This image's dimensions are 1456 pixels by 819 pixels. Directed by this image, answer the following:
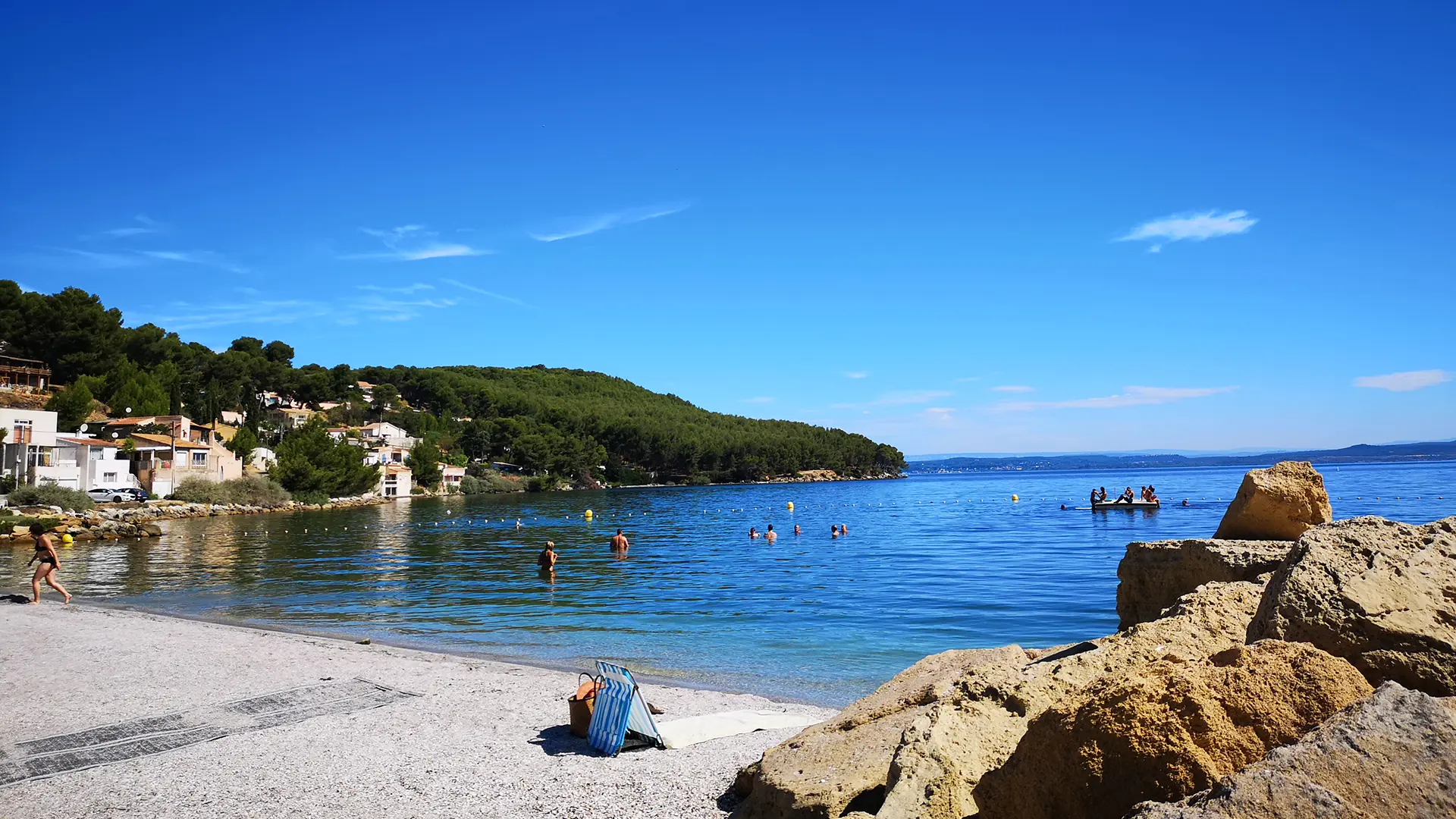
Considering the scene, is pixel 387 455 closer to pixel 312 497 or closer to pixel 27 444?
pixel 312 497

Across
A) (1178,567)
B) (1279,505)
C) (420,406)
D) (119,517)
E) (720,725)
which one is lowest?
(720,725)

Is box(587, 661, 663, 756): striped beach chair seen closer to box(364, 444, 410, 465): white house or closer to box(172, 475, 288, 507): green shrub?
box(172, 475, 288, 507): green shrub

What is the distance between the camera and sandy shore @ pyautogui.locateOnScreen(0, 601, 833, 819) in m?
7.28

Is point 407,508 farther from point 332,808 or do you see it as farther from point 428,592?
point 332,808

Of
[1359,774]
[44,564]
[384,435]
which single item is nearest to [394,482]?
[384,435]

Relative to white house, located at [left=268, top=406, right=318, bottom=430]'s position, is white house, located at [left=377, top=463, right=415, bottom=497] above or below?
below

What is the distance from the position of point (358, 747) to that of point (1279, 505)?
8673 millimetres

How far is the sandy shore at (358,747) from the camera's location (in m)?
7.28

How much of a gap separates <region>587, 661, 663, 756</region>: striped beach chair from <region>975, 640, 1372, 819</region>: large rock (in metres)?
5.29

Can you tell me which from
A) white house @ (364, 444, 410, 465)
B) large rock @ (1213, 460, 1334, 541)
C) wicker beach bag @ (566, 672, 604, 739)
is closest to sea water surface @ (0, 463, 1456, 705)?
wicker beach bag @ (566, 672, 604, 739)

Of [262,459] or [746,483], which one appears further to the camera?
[746,483]

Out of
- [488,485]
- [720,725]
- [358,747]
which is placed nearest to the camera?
[358,747]

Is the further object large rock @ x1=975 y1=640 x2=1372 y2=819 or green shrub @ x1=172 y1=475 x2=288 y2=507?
green shrub @ x1=172 y1=475 x2=288 y2=507

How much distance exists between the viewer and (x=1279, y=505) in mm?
7582
